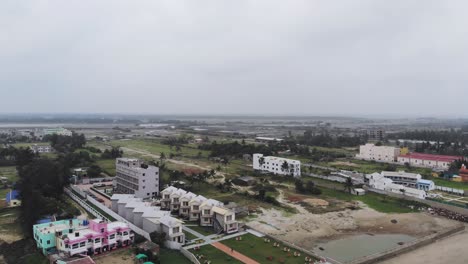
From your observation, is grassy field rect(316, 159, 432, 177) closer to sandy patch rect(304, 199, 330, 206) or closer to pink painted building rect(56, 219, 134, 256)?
sandy patch rect(304, 199, 330, 206)

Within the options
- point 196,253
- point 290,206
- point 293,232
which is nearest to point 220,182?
point 290,206

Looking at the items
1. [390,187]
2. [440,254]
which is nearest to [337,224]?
[440,254]

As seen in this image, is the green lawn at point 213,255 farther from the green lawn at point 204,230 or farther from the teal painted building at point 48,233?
the teal painted building at point 48,233

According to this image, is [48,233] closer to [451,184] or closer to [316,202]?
[316,202]

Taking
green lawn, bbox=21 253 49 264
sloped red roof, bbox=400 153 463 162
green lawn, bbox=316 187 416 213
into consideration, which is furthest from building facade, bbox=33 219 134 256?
sloped red roof, bbox=400 153 463 162

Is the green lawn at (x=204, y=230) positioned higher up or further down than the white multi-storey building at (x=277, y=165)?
further down

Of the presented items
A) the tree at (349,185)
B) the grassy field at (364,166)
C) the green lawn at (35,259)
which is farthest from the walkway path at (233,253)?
the grassy field at (364,166)

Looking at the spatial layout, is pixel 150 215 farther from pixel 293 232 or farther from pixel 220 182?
pixel 220 182
